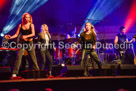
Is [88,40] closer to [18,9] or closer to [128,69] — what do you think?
[128,69]

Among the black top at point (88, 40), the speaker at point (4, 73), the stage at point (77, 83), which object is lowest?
the stage at point (77, 83)

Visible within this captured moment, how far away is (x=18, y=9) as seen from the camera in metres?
10.7

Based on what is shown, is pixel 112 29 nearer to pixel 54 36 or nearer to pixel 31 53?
pixel 54 36

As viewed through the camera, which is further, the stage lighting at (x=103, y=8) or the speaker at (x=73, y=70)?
the stage lighting at (x=103, y=8)

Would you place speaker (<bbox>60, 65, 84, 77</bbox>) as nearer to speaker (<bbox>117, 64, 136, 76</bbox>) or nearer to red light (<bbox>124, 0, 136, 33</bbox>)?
speaker (<bbox>117, 64, 136, 76</bbox>)

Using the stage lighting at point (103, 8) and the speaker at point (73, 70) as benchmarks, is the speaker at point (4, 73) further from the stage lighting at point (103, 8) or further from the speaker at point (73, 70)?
the stage lighting at point (103, 8)

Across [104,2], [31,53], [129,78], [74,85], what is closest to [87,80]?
[74,85]

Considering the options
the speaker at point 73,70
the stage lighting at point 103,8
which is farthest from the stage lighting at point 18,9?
the speaker at point 73,70

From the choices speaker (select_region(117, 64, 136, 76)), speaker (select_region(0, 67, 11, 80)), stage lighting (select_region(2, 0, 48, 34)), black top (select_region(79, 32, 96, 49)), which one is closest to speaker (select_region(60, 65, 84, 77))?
black top (select_region(79, 32, 96, 49))

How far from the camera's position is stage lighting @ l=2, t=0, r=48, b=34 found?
1053 cm

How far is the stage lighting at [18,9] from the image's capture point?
10531mm

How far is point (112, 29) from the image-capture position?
1366 cm

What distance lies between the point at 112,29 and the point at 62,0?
16.1 feet

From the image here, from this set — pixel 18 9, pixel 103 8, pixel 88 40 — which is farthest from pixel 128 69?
pixel 18 9
